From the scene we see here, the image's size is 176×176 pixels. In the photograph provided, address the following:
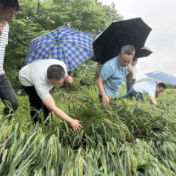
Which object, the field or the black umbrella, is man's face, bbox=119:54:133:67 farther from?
the field

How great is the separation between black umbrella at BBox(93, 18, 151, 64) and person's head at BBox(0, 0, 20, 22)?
60.4 inches

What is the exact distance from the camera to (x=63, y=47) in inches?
115

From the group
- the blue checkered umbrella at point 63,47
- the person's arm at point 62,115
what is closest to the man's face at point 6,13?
the blue checkered umbrella at point 63,47

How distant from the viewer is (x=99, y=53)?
3.12 m

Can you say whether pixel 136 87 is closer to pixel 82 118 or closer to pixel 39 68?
pixel 82 118

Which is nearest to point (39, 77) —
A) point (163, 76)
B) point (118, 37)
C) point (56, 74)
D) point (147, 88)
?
point (56, 74)

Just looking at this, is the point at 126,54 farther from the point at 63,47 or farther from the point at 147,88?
the point at 147,88

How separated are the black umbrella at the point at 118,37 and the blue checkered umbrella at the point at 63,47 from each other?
0.26 m

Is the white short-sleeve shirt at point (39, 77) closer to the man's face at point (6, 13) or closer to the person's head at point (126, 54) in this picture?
the man's face at point (6, 13)

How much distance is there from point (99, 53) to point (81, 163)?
2.33 m

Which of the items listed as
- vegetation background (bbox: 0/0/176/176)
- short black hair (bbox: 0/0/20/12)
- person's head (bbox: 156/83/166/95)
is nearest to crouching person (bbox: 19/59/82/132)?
vegetation background (bbox: 0/0/176/176)

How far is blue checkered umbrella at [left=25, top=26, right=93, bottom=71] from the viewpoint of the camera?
2762 millimetres

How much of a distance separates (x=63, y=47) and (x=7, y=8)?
124cm

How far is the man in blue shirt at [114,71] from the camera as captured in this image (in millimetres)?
2342
